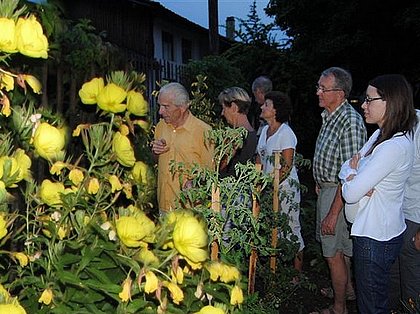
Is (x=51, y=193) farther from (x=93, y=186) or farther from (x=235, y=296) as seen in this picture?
(x=235, y=296)

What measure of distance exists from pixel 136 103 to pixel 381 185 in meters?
2.11

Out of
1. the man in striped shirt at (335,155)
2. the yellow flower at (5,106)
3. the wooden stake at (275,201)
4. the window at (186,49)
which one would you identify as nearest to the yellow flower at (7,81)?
the yellow flower at (5,106)

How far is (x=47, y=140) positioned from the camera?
3.93 feet

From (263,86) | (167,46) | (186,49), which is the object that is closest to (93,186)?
(263,86)

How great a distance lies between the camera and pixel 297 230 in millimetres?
5109

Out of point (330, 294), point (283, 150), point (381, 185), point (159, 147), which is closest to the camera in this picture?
point (381, 185)

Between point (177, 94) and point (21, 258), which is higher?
point (177, 94)

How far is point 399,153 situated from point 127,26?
16.7 meters

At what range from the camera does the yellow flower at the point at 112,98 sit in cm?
126

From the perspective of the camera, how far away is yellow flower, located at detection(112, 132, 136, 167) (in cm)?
130

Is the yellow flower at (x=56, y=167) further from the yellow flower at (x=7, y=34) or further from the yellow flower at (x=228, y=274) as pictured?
the yellow flower at (x=228, y=274)

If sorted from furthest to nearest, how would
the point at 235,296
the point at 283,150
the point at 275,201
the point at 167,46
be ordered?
the point at 167,46 → the point at 283,150 → the point at 275,201 → the point at 235,296

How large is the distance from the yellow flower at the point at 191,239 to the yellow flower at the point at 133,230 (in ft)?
0.21

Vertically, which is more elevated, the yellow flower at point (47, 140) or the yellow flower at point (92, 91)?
the yellow flower at point (92, 91)
